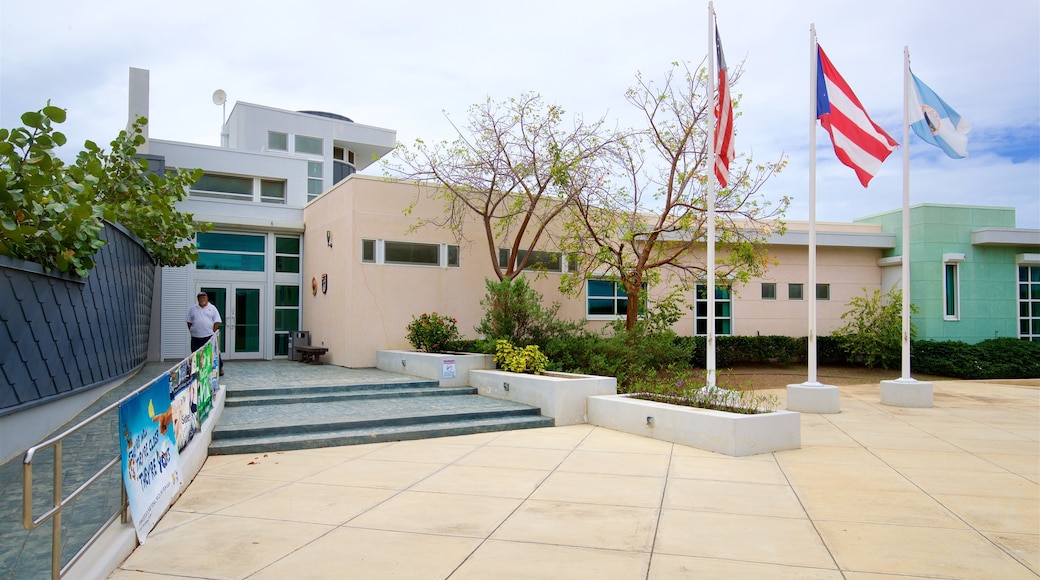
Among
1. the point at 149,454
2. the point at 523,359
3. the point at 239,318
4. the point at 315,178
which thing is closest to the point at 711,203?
the point at 523,359

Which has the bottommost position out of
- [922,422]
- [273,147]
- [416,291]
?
[922,422]

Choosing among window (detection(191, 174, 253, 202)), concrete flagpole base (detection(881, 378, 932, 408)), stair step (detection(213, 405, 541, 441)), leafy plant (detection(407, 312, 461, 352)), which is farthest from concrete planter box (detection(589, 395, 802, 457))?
window (detection(191, 174, 253, 202))

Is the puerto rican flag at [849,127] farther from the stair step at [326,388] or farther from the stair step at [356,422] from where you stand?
the stair step at [326,388]

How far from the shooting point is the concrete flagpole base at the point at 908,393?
1294 centimetres

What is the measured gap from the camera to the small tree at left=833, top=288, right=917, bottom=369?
62.1 feet

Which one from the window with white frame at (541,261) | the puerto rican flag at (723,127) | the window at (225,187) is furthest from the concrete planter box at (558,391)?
the window at (225,187)

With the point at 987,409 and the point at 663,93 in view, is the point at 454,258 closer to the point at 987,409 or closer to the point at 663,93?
the point at 663,93

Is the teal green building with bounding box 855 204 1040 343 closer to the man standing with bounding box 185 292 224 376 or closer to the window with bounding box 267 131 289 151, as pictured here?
the man standing with bounding box 185 292 224 376

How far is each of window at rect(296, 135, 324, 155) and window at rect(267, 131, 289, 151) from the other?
21.2 inches

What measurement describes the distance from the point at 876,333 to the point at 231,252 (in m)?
17.5

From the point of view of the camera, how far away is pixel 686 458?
26.9 ft

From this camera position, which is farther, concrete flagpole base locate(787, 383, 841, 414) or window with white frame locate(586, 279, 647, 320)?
window with white frame locate(586, 279, 647, 320)

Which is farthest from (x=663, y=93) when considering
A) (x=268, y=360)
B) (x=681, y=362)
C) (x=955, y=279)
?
(x=955, y=279)

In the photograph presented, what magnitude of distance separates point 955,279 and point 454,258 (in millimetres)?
15058
